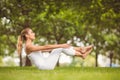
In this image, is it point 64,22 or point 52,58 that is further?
point 64,22

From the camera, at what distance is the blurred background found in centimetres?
2314

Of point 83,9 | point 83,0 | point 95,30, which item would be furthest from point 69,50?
point 95,30

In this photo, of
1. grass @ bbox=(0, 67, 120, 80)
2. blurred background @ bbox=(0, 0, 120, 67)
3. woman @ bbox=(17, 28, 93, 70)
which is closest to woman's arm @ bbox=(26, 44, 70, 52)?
woman @ bbox=(17, 28, 93, 70)

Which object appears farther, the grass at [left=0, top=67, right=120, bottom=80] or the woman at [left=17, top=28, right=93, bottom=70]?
the woman at [left=17, top=28, right=93, bottom=70]

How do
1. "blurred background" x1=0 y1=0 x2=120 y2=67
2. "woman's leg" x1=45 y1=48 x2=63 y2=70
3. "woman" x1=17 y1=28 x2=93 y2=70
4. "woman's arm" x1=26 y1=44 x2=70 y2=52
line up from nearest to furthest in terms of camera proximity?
"woman" x1=17 y1=28 x2=93 y2=70 → "woman's arm" x1=26 y1=44 x2=70 y2=52 → "woman's leg" x1=45 y1=48 x2=63 y2=70 → "blurred background" x1=0 y1=0 x2=120 y2=67

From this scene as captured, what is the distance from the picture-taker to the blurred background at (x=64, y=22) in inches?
911

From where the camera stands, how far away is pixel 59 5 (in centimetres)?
2478

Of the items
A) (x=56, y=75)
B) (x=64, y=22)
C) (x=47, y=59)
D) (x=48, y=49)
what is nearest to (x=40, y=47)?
(x=48, y=49)

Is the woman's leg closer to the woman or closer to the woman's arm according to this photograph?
the woman

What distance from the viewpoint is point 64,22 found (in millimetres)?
35906

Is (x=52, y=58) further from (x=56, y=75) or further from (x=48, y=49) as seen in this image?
(x=56, y=75)

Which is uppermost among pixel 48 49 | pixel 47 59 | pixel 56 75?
pixel 48 49

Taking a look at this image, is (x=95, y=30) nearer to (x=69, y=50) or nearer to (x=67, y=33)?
(x=67, y=33)

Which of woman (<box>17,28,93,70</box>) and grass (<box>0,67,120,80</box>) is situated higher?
woman (<box>17,28,93,70</box>)
